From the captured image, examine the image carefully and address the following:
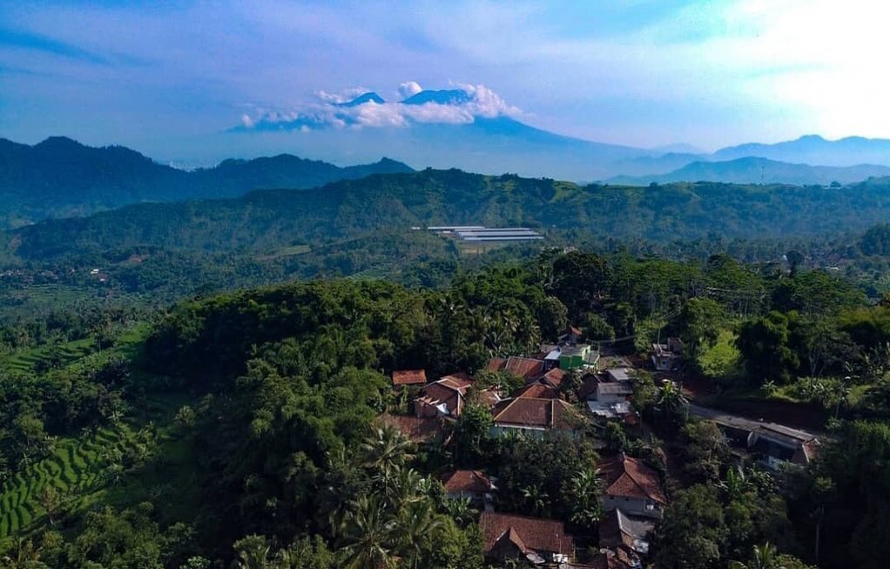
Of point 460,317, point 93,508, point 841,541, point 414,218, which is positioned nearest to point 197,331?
point 93,508

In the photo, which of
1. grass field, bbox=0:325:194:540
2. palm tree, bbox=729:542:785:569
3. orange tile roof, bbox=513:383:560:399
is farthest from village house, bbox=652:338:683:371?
grass field, bbox=0:325:194:540

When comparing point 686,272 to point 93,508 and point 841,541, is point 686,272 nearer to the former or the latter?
point 841,541

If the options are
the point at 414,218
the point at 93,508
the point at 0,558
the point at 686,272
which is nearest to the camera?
the point at 0,558

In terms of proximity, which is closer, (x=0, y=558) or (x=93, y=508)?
(x=0, y=558)

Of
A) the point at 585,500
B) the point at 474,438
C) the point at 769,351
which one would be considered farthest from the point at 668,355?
the point at 585,500

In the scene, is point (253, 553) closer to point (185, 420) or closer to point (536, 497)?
point (536, 497)

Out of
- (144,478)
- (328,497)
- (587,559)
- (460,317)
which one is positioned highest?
(460,317)
